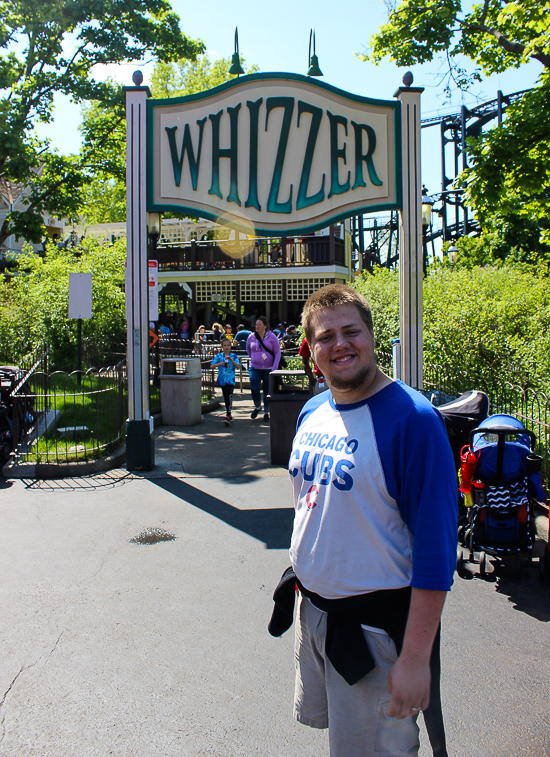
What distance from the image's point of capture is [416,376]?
733 cm

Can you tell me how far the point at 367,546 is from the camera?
1.88 metres

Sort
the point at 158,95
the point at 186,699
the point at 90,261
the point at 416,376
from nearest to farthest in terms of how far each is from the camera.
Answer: the point at 186,699, the point at 416,376, the point at 90,261, the point at 158,95

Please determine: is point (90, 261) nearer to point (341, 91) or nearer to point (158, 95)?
point (341, 91)

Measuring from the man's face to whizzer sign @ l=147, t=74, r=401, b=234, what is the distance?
18.6 ft

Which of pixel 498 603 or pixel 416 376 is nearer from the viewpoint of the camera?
pixel 498 603

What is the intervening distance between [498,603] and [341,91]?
6208mm

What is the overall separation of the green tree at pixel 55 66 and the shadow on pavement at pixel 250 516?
962 centimetres

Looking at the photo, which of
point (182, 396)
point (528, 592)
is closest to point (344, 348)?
point (528, 592)

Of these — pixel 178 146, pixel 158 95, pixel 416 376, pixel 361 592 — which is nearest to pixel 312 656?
pixel 361 592

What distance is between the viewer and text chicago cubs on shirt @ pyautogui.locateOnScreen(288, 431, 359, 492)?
191 cm

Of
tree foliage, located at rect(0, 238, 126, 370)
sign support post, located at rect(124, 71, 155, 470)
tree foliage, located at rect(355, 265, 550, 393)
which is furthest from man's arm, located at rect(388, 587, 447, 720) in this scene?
tree foliage, located at rect(0, 238, 126, 370)

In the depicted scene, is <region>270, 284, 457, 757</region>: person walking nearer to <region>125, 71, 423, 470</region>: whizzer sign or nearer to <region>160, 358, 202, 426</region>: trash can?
<region>125, 71, 423, 470</region>: whizzer sign

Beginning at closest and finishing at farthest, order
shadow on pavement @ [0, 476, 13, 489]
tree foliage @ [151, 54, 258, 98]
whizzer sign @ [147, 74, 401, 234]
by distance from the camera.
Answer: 1. shadow on pavement @ [0, 476, 13, 489]
2. whizzer sign @ [147, 74, 401, 234]
3. tree foliage @ [151, 54, 258, 98]

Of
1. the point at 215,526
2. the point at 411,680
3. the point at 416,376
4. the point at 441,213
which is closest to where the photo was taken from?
the point at 411,680
